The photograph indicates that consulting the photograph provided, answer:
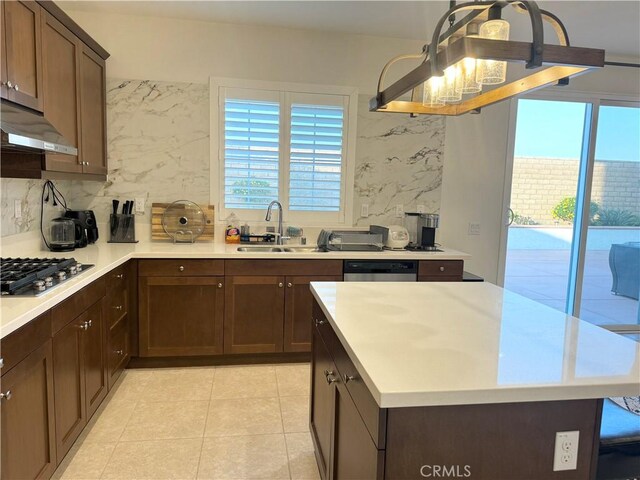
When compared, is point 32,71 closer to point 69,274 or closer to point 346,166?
point 69,274

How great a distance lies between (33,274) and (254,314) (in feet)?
5.44

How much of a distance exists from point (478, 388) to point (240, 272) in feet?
7.95

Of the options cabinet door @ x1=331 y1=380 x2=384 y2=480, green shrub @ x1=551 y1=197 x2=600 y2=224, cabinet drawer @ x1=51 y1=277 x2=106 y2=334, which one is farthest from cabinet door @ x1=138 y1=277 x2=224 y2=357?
green shrub @ x1=551 y1=197 x2=600 y2=224

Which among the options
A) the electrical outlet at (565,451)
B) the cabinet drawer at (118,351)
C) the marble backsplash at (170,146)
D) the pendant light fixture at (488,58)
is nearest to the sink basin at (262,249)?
the marble backsplash at (170,146)

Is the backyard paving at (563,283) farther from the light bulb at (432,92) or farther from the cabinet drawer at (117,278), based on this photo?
the cabinet drawer at (117,278)

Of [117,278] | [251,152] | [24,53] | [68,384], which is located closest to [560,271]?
[251,152]

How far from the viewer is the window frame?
3.71 metres

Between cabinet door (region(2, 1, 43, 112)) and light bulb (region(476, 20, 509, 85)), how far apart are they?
2.06m

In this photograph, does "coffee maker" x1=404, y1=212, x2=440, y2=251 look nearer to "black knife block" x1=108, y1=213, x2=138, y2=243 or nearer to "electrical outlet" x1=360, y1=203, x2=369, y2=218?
"electrical outlet" x1=360, y1=203, x2=369, y2=218

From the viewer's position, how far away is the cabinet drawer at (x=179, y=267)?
3145 millimetres

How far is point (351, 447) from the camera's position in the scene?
1.41 m

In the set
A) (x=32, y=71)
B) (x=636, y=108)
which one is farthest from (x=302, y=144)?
(x=636, y=108)

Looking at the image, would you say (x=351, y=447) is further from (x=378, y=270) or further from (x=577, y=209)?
(x=577, y=209)

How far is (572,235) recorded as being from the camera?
447 cm
